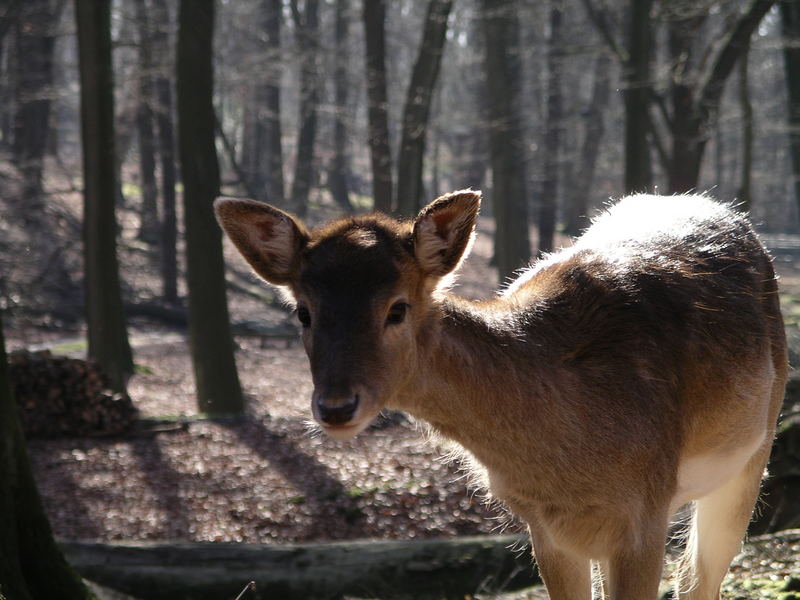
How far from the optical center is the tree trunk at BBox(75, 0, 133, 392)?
12.1m

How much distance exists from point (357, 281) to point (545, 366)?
3.18 ft

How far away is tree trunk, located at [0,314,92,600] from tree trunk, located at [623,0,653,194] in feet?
36.1

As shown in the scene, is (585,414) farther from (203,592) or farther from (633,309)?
(203,592)

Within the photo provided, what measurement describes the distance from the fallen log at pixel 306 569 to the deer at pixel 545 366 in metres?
1.57

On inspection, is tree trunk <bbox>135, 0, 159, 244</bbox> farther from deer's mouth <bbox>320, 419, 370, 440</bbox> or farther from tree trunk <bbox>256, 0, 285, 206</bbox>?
deer's mouth <bbox>320, 419, 370, 440</bbox>

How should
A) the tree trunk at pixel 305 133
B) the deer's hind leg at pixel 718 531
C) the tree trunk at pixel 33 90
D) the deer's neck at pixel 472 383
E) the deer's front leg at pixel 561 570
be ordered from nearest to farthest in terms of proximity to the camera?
the deer's neck at pixel 472 383
the deer's front leg at pixel 561 570
the deer's hind leg at pixel 718 531
the tree trunk at pixel 33 90
the tree trunk at pixel 305 133

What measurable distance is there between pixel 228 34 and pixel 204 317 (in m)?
32.1

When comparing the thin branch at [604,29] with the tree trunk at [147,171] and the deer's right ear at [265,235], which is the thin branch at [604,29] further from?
the deer's right ear at [265,235]

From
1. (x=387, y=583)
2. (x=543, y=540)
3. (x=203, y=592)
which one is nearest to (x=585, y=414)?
(x=543, y=540)

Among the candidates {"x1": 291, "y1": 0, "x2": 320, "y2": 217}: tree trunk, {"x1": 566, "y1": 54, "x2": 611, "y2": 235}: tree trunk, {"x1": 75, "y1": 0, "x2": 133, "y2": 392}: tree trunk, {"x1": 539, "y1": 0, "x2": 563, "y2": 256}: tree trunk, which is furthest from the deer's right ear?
{"x1": 566, "y1": 54, "x2": 611, "y2": 235}: tree trunk

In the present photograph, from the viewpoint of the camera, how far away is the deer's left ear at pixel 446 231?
391 cm

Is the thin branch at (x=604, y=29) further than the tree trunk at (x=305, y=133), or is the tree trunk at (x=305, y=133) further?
the tree trunk at (x=305, y=133)

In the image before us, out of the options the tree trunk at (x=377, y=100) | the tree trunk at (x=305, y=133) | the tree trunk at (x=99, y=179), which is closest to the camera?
the tree trunk at (x=99, y=179)

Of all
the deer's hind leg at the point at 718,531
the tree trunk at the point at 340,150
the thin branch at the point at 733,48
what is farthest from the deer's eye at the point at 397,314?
the tree trunk at the point at 340,150
